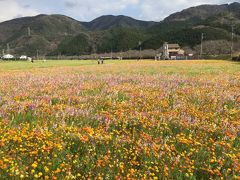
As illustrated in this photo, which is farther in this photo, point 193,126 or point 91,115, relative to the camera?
point 91,115

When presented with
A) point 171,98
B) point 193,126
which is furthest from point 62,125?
point 171,98

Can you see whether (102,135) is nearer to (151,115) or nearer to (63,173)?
(63,173)

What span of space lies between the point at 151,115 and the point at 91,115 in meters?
1.68

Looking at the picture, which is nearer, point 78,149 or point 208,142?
point 78,149

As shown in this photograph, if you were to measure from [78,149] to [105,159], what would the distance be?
39.0 inches

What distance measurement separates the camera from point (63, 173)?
509 centimetres

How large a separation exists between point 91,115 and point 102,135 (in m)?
2.06

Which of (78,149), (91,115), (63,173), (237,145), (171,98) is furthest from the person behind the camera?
(171,98)

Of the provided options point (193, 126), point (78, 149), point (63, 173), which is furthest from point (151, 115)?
point (63, 173)

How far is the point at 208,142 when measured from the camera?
6914 millimetres

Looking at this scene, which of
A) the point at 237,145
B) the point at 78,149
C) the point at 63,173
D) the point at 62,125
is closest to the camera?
the point at 63,173

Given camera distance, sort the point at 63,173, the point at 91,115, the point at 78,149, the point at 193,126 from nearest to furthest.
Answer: the point at 63,173 → the point at 78,149 → the point at 193,126 → the point at 91,115

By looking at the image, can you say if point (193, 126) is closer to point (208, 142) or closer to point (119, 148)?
point (208, 142)

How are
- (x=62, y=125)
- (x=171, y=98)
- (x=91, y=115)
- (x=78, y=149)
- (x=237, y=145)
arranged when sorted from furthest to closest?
(x=171, y=98)
(x=91, y=115)
(x=62, y=125)
(x=237, y=145)
(x=78, y=149)
